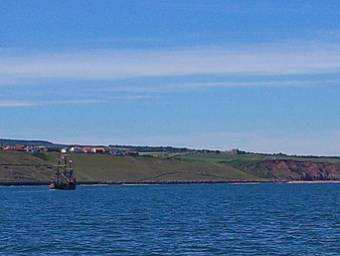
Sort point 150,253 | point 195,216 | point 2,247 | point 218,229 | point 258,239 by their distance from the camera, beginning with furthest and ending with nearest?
point 195,216 < point 218,229 < point 258,239 < point 2,247 < point 150,253

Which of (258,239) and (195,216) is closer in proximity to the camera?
(258,239)

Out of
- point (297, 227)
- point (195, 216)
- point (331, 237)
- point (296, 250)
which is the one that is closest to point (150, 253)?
point (296, 250)

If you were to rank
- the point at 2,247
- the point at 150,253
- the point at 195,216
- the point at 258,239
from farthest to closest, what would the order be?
the point at 195,216 < the point at 258,239 < the point at 2,247 < the point at 150,253

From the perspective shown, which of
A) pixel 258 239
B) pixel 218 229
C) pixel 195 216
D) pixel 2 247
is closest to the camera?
pixel 2 247

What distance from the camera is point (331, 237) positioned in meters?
66.4

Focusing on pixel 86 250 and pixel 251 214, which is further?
pixel 251 214

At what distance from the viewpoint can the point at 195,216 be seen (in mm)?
96938

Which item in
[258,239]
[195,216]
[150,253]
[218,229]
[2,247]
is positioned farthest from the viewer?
[195,216]

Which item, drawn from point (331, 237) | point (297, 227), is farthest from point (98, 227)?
point (331, 237)

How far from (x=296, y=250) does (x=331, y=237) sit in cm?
917

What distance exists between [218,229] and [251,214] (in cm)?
2356

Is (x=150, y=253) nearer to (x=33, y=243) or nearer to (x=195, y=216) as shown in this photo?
(x=33, y=243)

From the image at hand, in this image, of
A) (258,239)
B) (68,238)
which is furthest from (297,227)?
(68,238)

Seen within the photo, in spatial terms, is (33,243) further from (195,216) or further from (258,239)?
(195,216)
